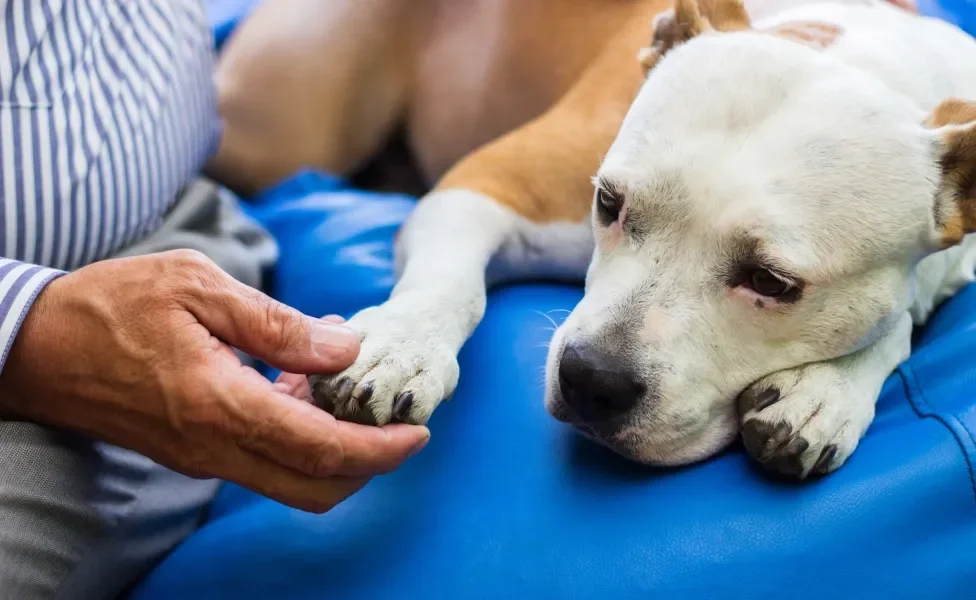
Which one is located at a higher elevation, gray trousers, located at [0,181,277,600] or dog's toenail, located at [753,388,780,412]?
dog's toenail, located at [753,388,780,412]

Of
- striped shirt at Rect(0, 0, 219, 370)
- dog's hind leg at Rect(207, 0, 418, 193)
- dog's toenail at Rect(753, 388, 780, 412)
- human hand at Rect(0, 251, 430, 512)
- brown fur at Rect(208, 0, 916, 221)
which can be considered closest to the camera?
human hand at Rect(0, 251, 430, 512)

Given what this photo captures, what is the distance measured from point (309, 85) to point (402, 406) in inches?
52.9

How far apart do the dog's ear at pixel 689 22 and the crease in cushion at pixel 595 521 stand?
0.45 metres

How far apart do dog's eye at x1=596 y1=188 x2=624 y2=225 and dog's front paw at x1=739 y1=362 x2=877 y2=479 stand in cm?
27

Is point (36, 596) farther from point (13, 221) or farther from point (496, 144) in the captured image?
point (496, 144)

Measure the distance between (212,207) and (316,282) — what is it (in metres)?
0.32

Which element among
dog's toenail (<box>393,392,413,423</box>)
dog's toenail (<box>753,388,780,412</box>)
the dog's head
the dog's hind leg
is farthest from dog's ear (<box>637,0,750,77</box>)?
the dog's hind leg

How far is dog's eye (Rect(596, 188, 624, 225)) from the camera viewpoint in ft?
3.64

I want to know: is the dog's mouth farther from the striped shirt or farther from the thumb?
the striped shirt

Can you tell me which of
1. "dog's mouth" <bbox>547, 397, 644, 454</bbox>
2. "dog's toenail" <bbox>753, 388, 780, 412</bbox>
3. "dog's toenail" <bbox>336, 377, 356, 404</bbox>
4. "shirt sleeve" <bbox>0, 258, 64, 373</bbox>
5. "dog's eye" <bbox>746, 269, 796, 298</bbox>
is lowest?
"dog's mouth" <bbox>547, 397, 644, 454</bbox>

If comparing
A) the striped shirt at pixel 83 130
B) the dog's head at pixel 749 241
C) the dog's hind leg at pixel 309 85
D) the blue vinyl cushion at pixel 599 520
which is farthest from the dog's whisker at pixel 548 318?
the dog's hind leg at pixel 309 85

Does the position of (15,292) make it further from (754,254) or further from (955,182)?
(955,182)

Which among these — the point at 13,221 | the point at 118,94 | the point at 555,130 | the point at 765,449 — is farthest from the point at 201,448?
the point at 555,130

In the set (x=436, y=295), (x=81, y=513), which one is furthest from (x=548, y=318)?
(x=81, y=513)
